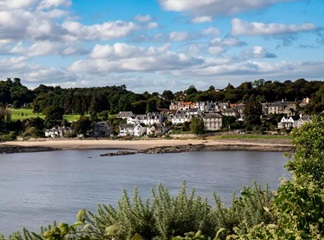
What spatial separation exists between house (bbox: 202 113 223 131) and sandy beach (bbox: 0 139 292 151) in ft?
26.9

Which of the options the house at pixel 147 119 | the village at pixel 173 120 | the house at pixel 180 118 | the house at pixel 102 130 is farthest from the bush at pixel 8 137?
the house at pixel 180 118

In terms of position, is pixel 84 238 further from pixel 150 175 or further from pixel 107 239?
pixel 150 175

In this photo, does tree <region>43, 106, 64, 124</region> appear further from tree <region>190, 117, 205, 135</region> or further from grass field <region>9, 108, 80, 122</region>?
tree <region>190, 117, 205, 135</region>

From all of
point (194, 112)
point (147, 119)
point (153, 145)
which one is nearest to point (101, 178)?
point (153, 145)

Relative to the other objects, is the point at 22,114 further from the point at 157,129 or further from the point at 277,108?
the point at 277,108

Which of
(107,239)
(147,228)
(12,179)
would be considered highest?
(107,239)

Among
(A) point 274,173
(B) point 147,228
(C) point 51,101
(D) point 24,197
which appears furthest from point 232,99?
(B) point 147,228

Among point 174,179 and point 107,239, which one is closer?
point 107,239

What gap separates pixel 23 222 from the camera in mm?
19172

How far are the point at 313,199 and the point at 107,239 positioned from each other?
1296 mm

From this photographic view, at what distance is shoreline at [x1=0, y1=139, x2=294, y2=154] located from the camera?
56.6m

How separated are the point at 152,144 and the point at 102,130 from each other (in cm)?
1632

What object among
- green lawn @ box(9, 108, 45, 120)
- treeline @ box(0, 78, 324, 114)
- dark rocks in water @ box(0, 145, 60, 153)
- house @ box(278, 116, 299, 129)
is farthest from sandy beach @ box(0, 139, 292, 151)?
treeline @ box(0, 78, 324, 114)

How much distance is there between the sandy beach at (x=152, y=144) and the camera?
56.8m
